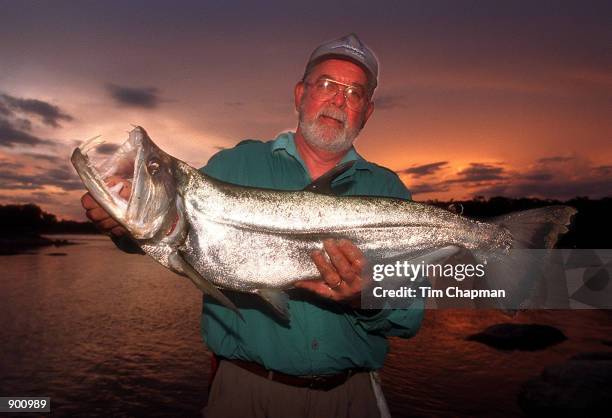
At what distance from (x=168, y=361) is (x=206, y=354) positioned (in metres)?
1.52

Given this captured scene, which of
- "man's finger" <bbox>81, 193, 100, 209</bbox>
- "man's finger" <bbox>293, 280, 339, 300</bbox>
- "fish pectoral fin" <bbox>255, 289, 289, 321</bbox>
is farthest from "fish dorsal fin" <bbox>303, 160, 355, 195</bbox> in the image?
"man's finger" <bbox>81, 193, 100, 209</bbox>

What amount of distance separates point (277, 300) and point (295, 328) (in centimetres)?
49

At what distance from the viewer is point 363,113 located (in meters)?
4.85

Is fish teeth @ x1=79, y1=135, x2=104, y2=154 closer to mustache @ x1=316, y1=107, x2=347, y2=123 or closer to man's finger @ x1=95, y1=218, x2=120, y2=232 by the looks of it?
man's finger @ x1=95, y1=218, x2=120, y2=232

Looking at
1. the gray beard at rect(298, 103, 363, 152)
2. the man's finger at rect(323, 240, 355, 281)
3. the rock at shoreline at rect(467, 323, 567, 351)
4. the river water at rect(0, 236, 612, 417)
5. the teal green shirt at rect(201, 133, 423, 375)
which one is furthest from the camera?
the rock at shoreline at rect(467, 323, 567, 351)

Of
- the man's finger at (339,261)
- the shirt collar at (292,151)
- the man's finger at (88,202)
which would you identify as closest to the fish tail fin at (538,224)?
the shirt collar at (292,151)

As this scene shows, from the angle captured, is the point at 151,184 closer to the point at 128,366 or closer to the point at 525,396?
the point at 525,396

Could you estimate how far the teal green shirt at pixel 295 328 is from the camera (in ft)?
12.1

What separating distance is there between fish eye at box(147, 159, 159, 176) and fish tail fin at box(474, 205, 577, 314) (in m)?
2.88

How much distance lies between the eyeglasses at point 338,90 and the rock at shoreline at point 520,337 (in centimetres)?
1435

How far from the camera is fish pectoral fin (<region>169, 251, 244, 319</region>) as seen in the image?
9.94ft

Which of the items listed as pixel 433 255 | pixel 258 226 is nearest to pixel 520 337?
pixel 433 255

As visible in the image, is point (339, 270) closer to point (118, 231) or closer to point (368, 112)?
point (118, 231)

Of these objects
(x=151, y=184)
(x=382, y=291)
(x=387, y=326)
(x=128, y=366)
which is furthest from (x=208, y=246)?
(x=128, y=366)
